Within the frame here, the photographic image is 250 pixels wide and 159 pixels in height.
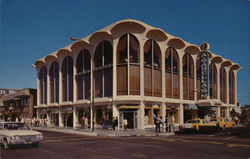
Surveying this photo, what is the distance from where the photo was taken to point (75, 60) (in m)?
38.1

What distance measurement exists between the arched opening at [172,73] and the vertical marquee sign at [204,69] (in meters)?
4.82

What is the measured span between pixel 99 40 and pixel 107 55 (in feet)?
8.54

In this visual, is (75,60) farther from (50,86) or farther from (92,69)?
(50,86)

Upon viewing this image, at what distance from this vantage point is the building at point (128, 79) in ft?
99.1

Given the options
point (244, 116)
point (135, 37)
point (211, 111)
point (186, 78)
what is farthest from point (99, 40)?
point (244, 116)

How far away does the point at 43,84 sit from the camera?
158 feet

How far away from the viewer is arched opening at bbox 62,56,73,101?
39750 mm

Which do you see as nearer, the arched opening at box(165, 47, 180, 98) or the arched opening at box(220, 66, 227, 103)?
the arched opening at box(165, 47, 180, 98)

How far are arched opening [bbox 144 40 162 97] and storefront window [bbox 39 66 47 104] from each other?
24.5 meters

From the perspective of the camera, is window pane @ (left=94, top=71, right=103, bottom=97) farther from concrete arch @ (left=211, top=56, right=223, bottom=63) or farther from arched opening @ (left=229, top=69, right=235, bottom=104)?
arched opening @ (left=229, top=69, right=235, bottom=104)

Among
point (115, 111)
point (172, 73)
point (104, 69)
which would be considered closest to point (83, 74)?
point (104, 69)

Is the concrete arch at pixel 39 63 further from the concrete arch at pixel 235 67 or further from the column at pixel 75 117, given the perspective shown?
the concrete arch at pixel 235 67

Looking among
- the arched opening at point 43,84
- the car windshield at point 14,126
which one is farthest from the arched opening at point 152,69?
the arched opening at point 43,84

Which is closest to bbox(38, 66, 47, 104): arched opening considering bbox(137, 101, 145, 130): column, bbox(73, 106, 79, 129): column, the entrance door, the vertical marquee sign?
bbox(73, 106, 79, 129): column
